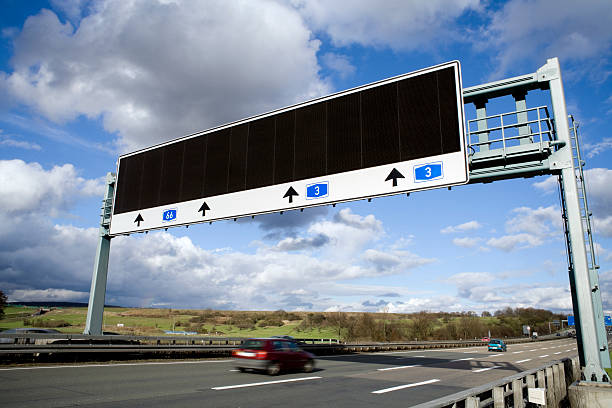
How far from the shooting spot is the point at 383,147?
1472cm

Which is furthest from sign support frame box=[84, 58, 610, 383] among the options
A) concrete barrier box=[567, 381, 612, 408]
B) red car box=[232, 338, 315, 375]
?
red car box=[232, 338, 315, 375]

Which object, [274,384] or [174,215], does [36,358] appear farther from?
[274,384]

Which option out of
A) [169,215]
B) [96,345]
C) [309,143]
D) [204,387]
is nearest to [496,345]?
[309,143]

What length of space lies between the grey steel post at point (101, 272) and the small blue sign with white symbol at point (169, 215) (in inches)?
190

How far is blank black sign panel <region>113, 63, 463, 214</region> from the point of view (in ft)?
46.4

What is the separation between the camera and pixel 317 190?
52.1 ft

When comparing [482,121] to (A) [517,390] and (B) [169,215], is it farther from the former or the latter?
(B) [169,215]

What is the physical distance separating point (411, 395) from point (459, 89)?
9865 millimetres

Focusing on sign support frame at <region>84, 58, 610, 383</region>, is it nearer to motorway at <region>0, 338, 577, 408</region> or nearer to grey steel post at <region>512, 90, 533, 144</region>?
grey steel post at <region>512, 90, 533, 144</region>

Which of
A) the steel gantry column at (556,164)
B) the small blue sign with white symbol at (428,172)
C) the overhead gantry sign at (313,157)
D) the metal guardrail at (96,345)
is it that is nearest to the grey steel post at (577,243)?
the steel gantry column at (556,164)

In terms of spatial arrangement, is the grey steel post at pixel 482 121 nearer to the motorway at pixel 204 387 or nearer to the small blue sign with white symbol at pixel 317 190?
the small blue sign with white symbol at pixel 317 190

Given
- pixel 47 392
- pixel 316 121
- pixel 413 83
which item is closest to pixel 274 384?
pixel 47 392

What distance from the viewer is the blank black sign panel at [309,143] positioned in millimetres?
14148

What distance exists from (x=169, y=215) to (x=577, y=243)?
16.8 m
